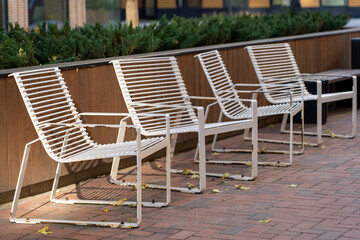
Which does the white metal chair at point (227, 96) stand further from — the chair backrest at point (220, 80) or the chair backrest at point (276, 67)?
the chair backrest at point (276, 67)

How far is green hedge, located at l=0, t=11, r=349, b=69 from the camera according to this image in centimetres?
712

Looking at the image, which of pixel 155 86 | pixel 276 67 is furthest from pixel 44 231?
pixel 276 67

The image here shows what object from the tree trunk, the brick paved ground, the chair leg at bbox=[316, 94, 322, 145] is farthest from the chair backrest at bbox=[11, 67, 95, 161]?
the tree trunk

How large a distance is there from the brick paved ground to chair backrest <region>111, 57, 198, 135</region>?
1.69ft

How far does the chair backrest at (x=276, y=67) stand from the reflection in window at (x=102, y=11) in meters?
12.0

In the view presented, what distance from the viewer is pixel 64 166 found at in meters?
6.50

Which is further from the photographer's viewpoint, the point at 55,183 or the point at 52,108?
the point at 52,108

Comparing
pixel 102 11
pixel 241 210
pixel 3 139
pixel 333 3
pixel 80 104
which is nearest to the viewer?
pixel 241 210

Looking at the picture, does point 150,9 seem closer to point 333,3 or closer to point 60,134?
point 333,3

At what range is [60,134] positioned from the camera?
6.37 metres

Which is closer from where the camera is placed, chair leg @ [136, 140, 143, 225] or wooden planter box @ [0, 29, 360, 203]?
chair leg @ [136, 140, 143, 225]

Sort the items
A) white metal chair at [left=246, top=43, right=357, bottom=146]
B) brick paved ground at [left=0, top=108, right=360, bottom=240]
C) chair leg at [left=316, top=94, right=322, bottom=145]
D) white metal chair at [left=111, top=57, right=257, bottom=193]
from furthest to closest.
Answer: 1. white metal chair at [left=246, top=43, right=357, bottom=146]
2. chair leg at [left=316, top=94, right=322, bottom=145]
3. white metal chair at [left=111, top=57, right=257, bottom=193]
4. brick paved ground at [left=0, top=108, right=360, bottom=240]

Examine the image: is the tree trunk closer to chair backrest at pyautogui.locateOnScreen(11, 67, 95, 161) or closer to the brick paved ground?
the brick paved ground

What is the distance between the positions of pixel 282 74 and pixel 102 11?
12.3 meters
